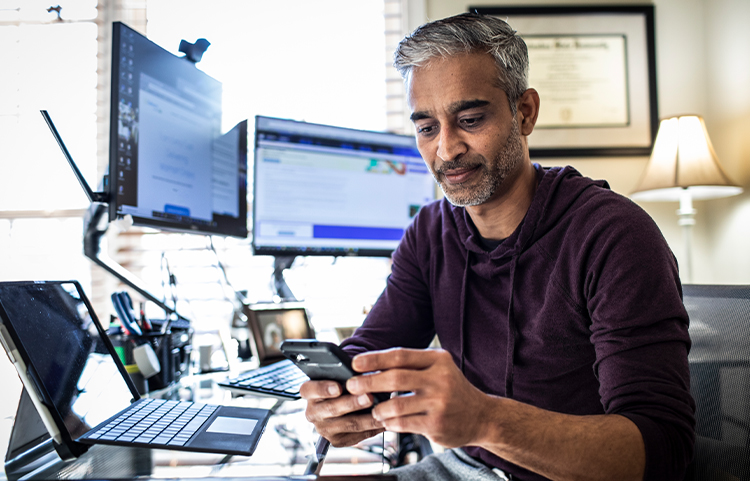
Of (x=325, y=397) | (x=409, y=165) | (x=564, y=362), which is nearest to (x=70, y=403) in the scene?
(x=325, y=397)

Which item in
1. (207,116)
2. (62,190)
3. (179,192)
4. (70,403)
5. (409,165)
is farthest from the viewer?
(62,190)

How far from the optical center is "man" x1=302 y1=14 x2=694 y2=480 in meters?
0.59

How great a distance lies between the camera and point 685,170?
1730 millimetres

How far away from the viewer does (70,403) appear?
2.03 feet

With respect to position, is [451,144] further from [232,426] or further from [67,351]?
[67,351]

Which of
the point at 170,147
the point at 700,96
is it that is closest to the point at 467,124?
the point at 170,147

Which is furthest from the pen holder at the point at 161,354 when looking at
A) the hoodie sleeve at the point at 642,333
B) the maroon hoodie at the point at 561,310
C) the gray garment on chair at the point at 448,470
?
the hoodie sleeve at the point at 642,333

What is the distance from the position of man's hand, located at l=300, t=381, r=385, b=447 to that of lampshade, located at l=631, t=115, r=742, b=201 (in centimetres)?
158

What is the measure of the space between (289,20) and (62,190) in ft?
3.89

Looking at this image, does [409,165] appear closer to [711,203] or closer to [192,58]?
[192,58]

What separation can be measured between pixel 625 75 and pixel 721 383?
1692 millimetres

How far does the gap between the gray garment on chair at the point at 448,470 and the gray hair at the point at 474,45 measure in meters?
0.72

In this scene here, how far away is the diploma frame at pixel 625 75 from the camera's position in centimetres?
201

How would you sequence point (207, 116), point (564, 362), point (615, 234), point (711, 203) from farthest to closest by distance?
point (711, 203)
point (207, 116)
point (564, 362)
point (615, 234)
